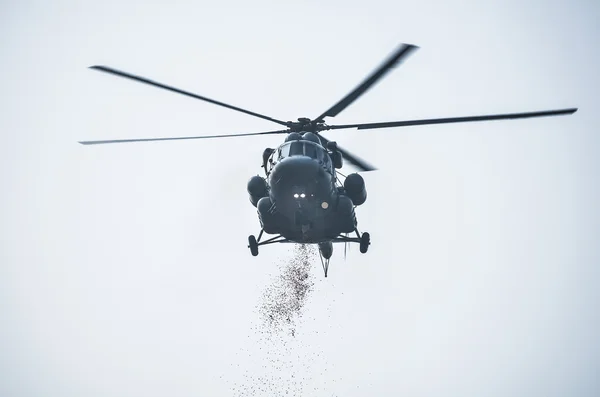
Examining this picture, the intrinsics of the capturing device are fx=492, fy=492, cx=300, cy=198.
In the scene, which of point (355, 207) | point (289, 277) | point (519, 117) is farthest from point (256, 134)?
point (289, 277)

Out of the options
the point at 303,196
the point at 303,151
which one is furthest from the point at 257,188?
the point at 303,196

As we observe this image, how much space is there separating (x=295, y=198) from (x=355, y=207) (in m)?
3.27

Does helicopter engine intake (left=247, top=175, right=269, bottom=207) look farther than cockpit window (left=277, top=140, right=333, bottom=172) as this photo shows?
Yes

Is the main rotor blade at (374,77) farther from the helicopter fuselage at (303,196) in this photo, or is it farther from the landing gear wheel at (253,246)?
the landing gear wheel at (253,246)

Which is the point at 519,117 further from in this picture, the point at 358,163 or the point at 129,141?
the point at 129,141

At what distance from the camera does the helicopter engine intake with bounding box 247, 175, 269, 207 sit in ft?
51.1

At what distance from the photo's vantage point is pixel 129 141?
491 inches

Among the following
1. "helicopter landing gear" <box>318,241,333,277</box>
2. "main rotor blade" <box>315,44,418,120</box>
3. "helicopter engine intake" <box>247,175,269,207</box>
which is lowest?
"helicopter landing gear" <box>318,241,333,277</box>

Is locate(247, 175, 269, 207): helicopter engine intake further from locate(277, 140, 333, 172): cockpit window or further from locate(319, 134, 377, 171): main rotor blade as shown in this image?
locate(319, 134, 377, 171): main rotor blade

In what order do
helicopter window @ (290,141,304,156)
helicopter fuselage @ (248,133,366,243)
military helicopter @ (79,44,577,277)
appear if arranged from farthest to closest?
helicopter window @ (290,141,304,156) → helicopter fuselage @ (248,133,366,243) → military helicopter @ (79,44,577,277)

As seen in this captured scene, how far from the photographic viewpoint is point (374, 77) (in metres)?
10.9

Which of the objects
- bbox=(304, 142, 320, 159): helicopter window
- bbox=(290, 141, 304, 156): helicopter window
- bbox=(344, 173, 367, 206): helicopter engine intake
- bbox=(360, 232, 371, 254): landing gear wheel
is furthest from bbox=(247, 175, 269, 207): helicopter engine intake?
bbox=(360, 232, 371, 254): landing gear wheel

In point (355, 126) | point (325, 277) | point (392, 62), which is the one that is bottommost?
point (325, 277)

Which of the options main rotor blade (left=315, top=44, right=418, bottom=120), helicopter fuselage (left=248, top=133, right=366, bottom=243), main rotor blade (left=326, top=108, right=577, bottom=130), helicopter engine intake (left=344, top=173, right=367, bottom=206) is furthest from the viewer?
helicopter engine intake (left=344, top=173, right=367, bottom=206)
